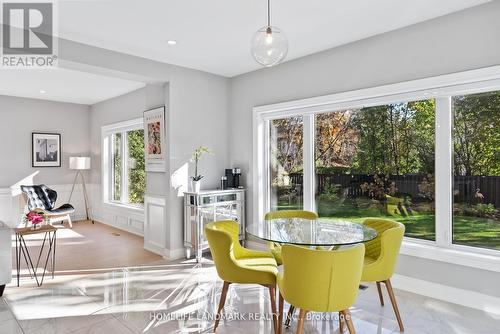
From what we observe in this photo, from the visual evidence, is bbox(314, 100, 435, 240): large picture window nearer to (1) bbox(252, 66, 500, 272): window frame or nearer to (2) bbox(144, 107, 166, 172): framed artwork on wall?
(1) bbox(252, 66, 500, 272): window frame

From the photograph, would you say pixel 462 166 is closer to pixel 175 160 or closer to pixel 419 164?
pixel 419 164

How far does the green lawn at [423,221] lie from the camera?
9.91 ft

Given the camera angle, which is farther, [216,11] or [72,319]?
[216,11]

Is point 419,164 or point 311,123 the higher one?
point 311,123

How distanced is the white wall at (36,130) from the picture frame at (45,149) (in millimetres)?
80

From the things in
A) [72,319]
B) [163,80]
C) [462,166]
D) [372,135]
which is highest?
[163,80]

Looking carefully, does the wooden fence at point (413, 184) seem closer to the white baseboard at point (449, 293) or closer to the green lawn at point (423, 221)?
the green lawn at point (423, 221)

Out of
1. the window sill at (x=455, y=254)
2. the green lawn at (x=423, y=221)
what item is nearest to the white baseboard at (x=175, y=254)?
the green lawn at (x=423, y=221)

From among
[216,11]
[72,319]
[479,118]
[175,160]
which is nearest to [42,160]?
[175,160]

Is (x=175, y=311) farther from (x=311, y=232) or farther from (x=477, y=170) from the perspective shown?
Result: (x=477, y=170)

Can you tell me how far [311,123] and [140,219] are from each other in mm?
3712

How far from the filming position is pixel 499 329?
2533 mm

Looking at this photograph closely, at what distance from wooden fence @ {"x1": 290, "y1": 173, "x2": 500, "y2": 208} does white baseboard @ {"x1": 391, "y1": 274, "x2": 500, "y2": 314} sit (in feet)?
2.77

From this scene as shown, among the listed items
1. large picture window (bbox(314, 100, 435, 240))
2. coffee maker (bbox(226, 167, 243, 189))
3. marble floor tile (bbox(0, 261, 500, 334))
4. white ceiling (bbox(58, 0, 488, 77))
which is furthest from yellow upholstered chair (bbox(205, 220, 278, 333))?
coffee maker (bbox(226, 167, 243, 189))
